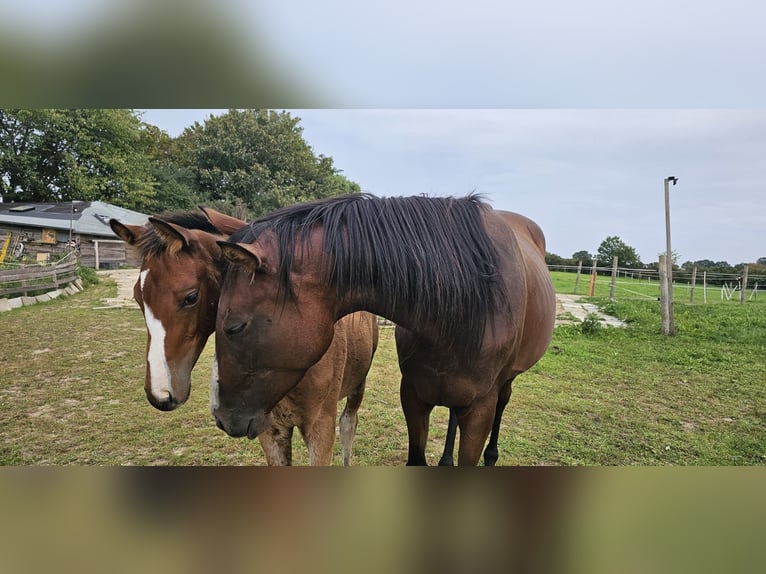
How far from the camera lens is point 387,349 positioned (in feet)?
15.1

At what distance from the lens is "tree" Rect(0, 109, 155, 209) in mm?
1403

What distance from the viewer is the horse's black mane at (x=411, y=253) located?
881 millimetres

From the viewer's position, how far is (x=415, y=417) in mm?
1376

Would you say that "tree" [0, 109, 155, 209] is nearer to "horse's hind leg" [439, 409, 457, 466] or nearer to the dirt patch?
the dirt patch

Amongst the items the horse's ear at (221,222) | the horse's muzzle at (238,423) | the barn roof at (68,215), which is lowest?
the horse's muzzle at (238,423)

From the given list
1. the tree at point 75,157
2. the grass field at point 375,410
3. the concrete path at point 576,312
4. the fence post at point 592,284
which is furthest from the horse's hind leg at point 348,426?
the concrete path at point 576,312

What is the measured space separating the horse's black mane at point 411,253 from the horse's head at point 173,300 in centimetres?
25

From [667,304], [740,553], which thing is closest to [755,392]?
[667,304]

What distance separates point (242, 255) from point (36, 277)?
267cm

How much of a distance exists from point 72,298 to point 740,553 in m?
4.07

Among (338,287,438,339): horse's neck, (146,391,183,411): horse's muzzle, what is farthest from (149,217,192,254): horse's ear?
(338,287,438,339): horse's neck

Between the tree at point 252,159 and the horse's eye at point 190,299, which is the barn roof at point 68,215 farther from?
the horse's eye at point 190,299

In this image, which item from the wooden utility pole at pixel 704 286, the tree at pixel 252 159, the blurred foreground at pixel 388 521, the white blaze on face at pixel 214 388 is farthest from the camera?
the wooden utility pole at pixel 704 286

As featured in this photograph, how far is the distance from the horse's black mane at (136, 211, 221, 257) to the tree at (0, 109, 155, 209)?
50 centimetres
